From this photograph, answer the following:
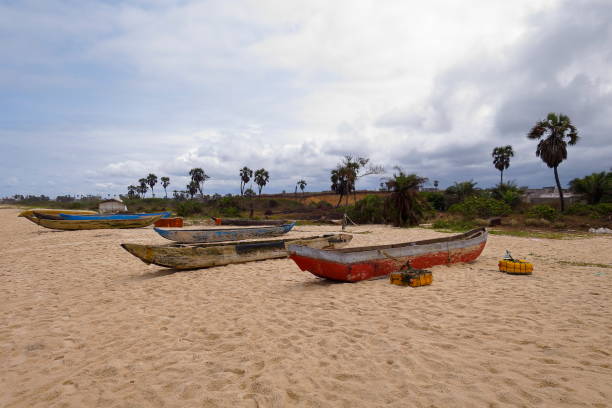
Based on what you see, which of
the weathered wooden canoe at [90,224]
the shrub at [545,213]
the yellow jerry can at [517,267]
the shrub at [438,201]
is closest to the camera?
the yellow jerry can at [517,267]

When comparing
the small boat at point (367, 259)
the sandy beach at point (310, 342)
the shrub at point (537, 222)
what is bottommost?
the sandy beach at point (310, 342)

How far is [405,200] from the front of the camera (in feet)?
76.2

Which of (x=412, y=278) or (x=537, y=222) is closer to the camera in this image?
(x=412, y=278)

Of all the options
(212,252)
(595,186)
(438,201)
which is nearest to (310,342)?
(212,252)

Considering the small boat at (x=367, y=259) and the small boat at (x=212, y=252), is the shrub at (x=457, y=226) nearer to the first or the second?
the small boat at (x=212, y=252)

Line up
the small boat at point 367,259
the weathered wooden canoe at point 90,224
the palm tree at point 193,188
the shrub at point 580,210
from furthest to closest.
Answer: the palm tree at point 193,188
the shrub at point 580,210
the weathered wooden canoe at point 90,224
the small boat at point 367,259

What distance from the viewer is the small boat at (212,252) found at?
29.3 feet

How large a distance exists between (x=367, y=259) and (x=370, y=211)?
66.1 ft

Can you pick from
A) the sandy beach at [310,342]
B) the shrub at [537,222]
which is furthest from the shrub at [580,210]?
the sandy beach at [310,342]

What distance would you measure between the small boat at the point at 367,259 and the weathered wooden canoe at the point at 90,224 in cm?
1983

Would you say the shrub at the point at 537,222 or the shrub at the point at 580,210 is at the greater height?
the shrub at the point at 580,210

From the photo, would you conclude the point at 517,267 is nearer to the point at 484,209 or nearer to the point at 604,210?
the point at 484,209

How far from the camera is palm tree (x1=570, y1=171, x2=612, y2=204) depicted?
2597 cm

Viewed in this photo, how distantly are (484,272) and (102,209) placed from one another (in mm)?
43025
